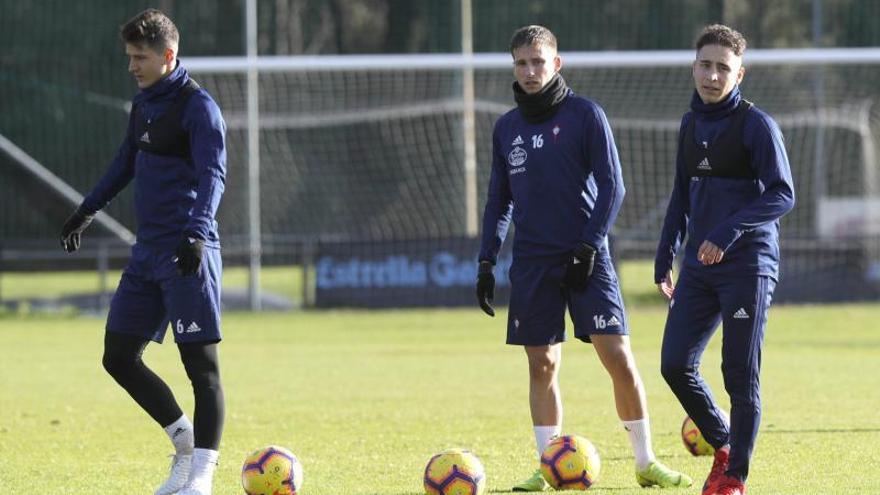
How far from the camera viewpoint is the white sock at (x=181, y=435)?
764 cm

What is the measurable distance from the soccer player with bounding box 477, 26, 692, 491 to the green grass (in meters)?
0.53

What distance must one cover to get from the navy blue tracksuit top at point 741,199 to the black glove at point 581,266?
525 millimetres

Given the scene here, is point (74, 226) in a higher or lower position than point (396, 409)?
higher

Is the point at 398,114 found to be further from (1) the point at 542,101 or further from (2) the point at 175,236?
(2) the point at 175,236

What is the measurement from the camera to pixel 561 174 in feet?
25.6

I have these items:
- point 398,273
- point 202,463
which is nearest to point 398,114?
point 398,273

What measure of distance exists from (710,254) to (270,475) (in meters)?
2.31

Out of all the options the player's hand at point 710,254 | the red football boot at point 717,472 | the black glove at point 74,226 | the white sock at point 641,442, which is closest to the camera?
the player's hand at point 710,254

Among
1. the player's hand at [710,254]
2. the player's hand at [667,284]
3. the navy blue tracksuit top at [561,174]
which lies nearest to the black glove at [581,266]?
the navy blue tracksuit top at [561,174]

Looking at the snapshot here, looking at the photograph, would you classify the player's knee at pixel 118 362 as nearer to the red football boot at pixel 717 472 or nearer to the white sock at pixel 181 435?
the white sock at pixel 181 435

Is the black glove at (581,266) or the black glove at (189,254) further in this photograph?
the black glove at (581,266)

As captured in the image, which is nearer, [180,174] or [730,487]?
[730,487]

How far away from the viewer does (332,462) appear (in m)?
8.96

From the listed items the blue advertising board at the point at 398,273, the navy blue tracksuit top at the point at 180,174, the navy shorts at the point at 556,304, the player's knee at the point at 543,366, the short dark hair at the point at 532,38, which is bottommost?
the blue advertising board at the point at 398,273
